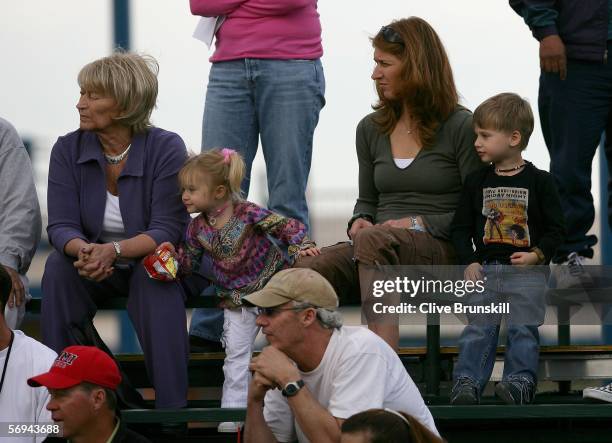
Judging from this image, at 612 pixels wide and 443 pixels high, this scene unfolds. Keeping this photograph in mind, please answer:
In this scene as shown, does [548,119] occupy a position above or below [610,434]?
above

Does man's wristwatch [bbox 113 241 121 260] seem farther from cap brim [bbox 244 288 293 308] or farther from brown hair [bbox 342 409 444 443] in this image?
brown hair [bbox 342 409 444 443]

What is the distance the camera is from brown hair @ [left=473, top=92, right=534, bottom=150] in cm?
532

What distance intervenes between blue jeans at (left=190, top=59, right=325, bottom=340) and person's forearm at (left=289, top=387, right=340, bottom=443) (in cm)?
153

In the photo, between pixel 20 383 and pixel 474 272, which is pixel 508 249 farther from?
pixel 20 383

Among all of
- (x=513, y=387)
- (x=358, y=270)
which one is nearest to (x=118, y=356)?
(x=358, y=270)

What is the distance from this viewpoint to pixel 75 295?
5.31 m

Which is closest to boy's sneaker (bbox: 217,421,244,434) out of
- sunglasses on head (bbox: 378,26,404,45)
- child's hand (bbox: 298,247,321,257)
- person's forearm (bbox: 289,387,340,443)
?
child's hand (bbox: 298,247,321,257)

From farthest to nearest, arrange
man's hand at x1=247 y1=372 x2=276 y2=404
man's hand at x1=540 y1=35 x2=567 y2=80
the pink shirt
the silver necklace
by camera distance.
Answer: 1. the pink shirt
2. man's hand at x1=540 y1=35 x2=567 y2=80
3. the silver necklace
4. man's hand at x1=247 y1=372 x2=276 y2=404

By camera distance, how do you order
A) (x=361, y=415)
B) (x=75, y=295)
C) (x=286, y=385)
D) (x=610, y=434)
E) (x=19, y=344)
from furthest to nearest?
(x=610, y=434)
(x=75, y=295)
(x=19, y=344)
(x=286, y=385)
(x=361, y=415)

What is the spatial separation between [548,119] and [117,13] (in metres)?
2.23

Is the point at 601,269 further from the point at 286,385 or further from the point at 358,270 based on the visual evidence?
the point at 286,385

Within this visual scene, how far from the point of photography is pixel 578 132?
5691 mm

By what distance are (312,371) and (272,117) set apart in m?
1.55

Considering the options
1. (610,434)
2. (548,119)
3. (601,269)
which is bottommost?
(610,434)
